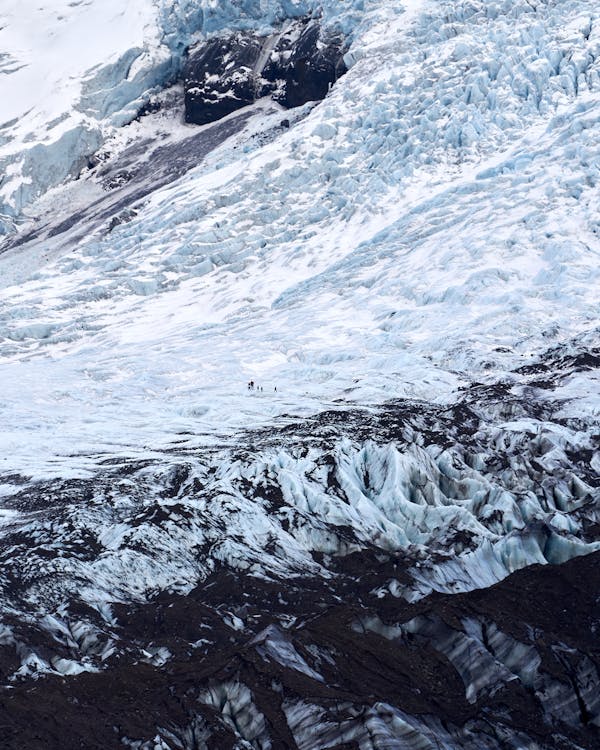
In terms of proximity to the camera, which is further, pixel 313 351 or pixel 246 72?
pixel 246 72

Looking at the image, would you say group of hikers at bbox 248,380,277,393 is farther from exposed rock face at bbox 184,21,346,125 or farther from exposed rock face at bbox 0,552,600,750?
exposed rock face at bbox 184,21,346,125

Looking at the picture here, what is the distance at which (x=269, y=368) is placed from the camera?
7319 centimetres

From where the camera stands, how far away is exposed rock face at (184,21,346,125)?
144m

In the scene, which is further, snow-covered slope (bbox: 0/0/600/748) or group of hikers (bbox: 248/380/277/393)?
group of hikers (bbox: 248/380/277/393)

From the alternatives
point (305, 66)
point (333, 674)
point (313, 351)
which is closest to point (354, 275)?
point (313, 351)

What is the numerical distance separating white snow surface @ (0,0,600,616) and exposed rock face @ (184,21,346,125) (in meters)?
12.4

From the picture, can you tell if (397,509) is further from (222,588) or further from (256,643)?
(256,643)

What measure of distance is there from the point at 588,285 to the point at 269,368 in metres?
24.6

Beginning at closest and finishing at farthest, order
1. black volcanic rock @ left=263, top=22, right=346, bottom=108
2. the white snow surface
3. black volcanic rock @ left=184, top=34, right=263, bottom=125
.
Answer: the white snow surface → black volcanic rock @ left=263, top=22, right=346, bottom=108 → black volcanic rock @ left=184, top=34, right=263, bottom=125

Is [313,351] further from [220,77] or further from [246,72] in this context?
[246,72]

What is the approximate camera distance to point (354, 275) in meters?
88.2

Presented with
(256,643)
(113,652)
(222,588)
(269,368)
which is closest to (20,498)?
(222,588)

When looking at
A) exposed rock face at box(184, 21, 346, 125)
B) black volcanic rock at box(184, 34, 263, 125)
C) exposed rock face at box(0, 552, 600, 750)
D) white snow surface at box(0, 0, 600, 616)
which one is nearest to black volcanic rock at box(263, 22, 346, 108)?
exposed rock face at box(184, 21, 346, 125)

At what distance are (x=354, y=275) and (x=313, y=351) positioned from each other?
15.7m
